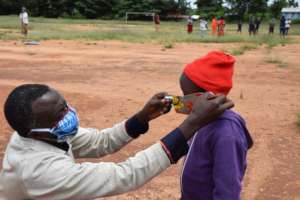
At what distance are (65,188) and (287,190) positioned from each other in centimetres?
338

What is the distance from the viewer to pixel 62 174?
2.07 metres

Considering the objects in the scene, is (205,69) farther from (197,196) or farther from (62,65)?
(62,65)

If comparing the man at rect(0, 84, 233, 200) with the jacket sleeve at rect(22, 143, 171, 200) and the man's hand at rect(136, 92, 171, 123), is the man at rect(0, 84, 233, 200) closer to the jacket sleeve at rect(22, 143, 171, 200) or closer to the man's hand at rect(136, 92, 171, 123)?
the jacket sleeve at rect(22, 143, 171, 200)

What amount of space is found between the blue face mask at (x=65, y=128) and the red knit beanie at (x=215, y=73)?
Result: 23.3 inches

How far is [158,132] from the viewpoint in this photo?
6953 millimetres

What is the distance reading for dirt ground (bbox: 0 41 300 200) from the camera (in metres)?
5.26

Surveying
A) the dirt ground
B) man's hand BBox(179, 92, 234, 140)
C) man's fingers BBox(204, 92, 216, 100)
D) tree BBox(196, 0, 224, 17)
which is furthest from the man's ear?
tree BBox(196, 0, 224, 17)

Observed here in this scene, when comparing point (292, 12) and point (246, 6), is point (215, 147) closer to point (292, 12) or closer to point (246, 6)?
point (246, 6)

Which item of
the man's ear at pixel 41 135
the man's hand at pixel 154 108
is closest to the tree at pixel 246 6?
the man's hand at pixel 154 108

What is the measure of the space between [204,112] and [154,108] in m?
0.58

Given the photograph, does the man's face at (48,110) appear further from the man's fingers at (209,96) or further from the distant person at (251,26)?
the distant person at (251,26)

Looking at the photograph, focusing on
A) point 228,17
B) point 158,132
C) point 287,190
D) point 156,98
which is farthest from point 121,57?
point 228,17

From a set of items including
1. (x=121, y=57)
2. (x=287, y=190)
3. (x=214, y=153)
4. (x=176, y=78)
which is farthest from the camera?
(x=121, y=57)

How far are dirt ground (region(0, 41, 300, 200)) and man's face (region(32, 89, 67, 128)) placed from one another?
8.49 feet
